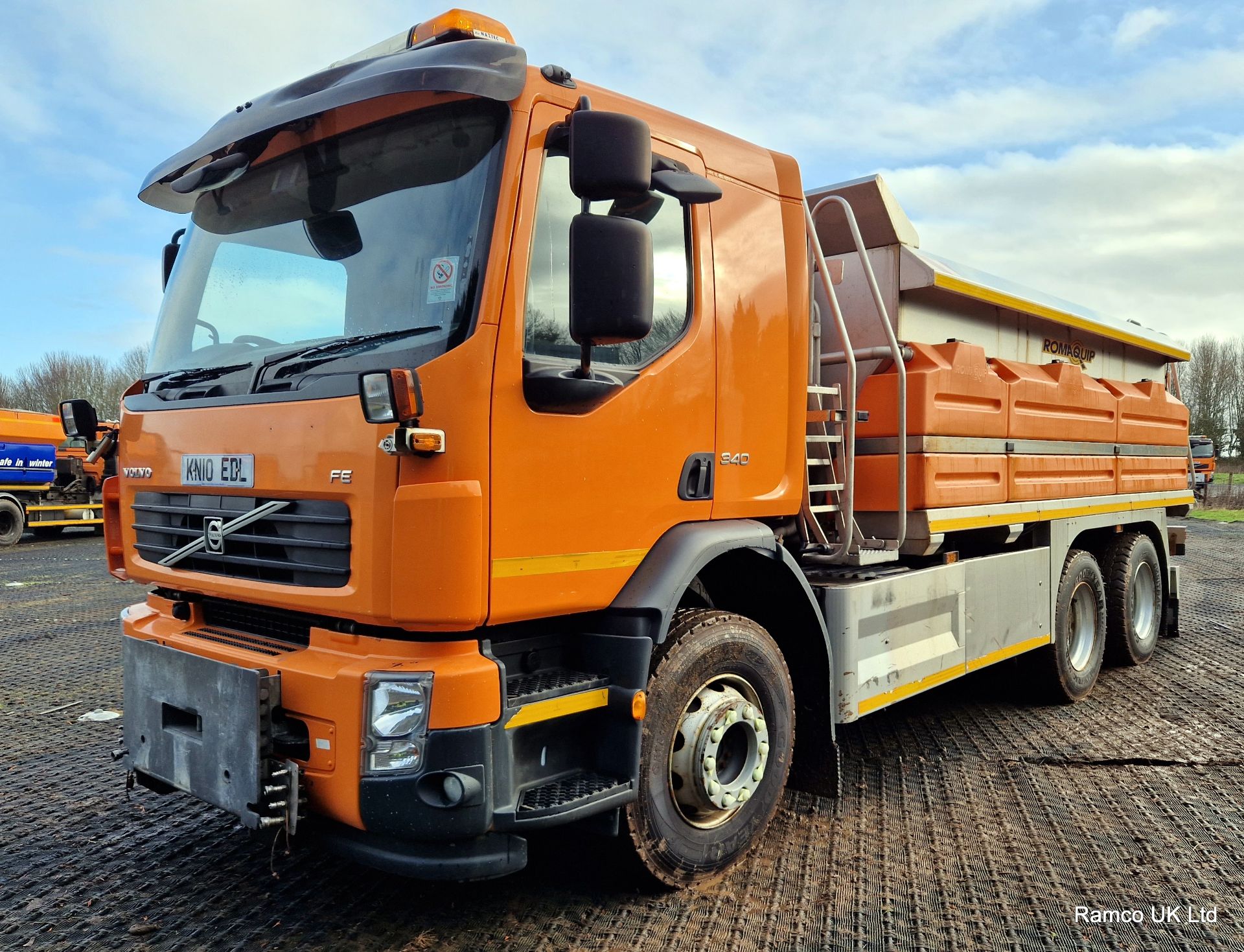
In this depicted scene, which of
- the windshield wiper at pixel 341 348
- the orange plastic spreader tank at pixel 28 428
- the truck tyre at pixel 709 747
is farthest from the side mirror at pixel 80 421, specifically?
the orange plastic spreader tank at pixel 28 428

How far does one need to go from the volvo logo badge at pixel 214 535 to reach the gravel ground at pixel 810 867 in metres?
1.02

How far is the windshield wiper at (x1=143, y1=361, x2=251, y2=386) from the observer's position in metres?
3.21

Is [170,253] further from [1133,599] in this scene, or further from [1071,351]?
[1133,599]

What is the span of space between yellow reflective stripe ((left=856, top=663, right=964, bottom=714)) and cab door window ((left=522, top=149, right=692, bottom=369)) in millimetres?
1884

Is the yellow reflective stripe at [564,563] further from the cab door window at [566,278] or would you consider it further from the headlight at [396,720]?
the cab door window at [566,278]

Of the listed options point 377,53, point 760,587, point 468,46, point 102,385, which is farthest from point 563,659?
point 102,385

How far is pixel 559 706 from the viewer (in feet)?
9.34

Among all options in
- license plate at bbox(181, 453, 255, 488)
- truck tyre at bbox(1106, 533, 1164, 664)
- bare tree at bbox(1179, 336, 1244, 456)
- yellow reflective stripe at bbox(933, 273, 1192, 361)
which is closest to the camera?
license plate at bbox(181, 453, 255, 488)

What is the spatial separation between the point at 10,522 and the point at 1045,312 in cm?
1856

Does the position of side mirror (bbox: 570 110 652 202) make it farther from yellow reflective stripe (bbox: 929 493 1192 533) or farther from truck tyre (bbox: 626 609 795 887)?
yellow reflective stripe (bbox: 929 493 1192 533)

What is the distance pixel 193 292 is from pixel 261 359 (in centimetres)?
68

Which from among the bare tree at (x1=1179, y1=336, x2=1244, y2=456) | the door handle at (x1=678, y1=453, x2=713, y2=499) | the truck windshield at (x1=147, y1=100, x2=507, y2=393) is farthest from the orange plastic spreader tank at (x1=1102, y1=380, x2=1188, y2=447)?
the bare tree at (x1=1179, y1=336, x2=1244, y2=456)

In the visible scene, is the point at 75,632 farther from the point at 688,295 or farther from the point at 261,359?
the point at 688,295

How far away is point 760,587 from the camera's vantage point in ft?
12.4
